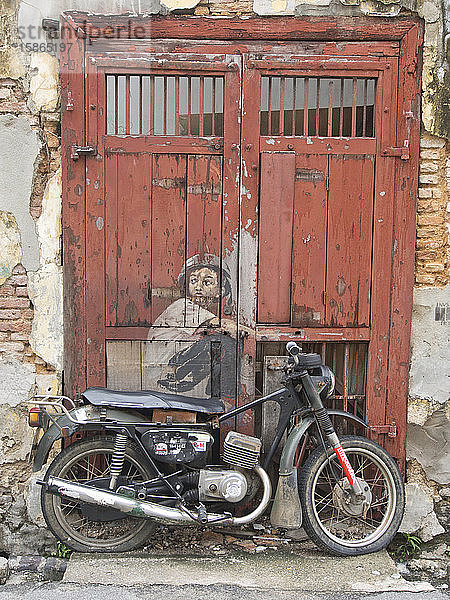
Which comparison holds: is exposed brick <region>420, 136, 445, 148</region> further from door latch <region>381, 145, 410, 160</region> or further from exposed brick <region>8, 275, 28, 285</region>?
exposed brick <region>8, 275, 28, 285</region>

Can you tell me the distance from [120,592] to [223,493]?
80cm

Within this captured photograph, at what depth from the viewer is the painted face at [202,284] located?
4.29m

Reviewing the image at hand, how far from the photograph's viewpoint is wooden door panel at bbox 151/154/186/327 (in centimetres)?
423

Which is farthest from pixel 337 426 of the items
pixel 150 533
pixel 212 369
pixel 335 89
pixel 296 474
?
pixel 335 89

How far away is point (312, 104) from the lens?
429cm

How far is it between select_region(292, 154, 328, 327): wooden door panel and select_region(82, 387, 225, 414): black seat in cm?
82

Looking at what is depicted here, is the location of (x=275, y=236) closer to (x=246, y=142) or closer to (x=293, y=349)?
(x=246, y=142)

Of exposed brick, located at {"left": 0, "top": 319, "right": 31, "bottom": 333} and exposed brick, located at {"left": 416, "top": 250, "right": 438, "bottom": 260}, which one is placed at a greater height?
exposed brick, located at {"left": 416, "top": 250, "right": 438, "bottom": 260}

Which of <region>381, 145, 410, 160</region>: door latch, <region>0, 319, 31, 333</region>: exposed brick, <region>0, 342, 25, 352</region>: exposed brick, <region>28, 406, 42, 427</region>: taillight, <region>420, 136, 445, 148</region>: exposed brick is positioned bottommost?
<region>28, 406, 42, 427</region>: taillight

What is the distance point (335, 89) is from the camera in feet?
14.0

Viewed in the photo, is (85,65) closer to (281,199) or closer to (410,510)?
(281,199)

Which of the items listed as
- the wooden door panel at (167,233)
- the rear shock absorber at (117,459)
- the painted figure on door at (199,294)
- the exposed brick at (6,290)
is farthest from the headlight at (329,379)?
the exposed brick at (6,290)

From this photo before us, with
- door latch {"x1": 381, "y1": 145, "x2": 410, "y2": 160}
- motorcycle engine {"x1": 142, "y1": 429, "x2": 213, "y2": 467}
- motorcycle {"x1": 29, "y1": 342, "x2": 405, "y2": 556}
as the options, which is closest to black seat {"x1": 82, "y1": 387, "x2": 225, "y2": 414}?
motorcycle {"x1": 29, "y1": 342, "x2": 405, "y2": 556}

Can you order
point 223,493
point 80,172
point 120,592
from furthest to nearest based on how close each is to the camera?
point 80,172, point 223,493, point 120,592
